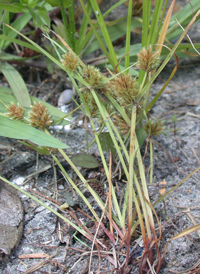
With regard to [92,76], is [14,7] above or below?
above

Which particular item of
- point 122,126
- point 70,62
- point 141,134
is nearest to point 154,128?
point 141,134

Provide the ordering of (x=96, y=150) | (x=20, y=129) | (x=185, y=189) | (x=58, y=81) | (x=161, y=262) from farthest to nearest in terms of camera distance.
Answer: (x=58, y=81)
(x=96, y=150)
(x=185, y=189)
(x=20, y=129)
(x=161, y=262)

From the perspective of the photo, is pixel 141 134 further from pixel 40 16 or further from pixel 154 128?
pixel 40 16

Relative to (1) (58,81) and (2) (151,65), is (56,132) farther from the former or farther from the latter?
(2) (151,65)

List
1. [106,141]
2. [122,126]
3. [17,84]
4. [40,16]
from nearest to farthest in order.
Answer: [122,126], [106,141], [40,16], [17,84]

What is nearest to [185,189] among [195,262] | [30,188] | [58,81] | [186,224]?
[186,224]

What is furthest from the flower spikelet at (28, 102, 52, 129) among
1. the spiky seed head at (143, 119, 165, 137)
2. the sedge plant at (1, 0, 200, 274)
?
the spiky seed head at (143, 119, 165, 137)

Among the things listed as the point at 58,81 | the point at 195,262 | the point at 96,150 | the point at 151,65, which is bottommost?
the point at 195,262

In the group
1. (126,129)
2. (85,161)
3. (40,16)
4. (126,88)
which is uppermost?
(40,16)
